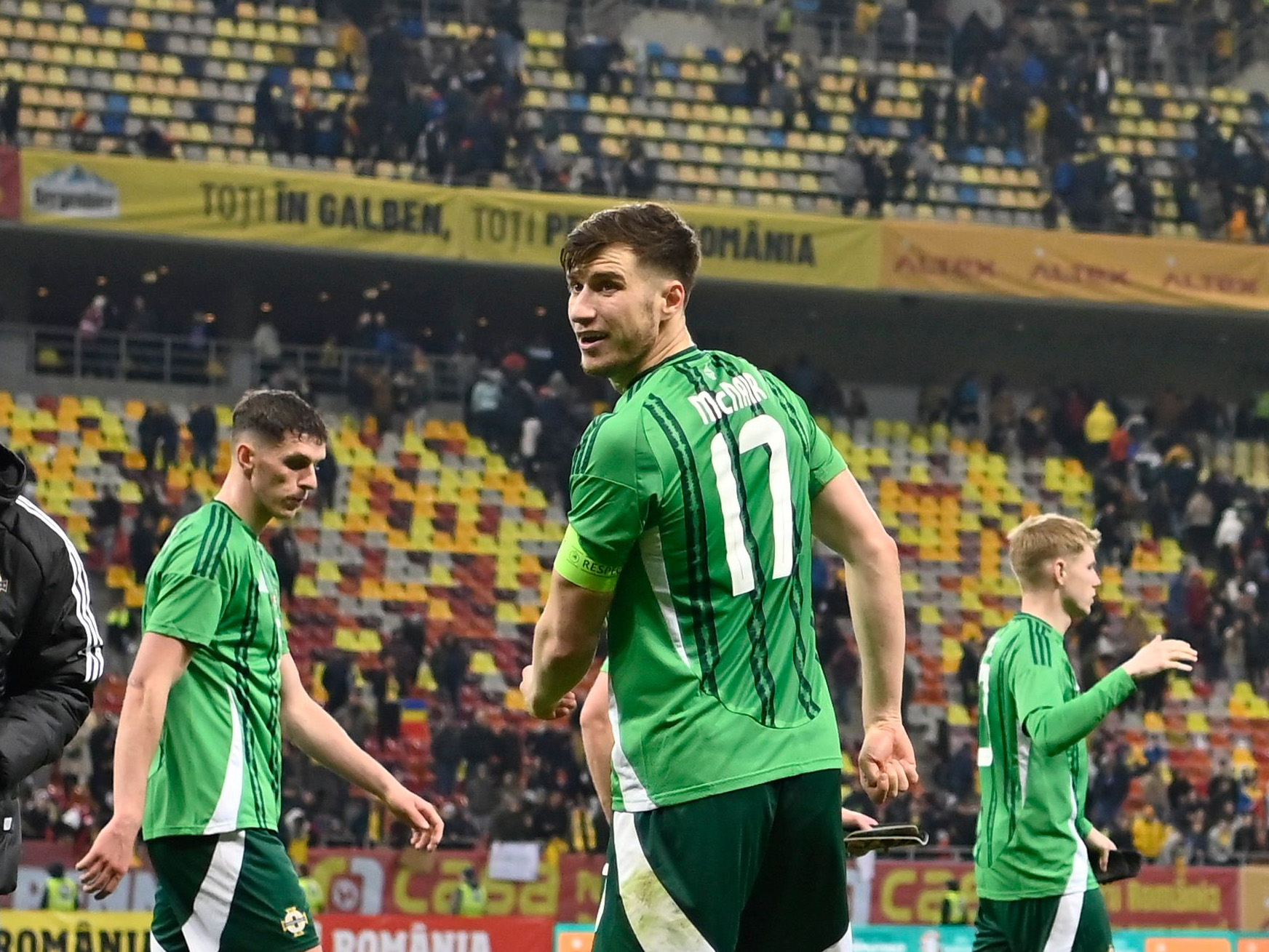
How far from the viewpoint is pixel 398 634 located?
76.9 ft

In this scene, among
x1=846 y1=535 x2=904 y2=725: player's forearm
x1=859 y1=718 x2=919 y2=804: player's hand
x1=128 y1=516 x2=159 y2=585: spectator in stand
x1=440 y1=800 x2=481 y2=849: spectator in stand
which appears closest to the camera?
x1=859 y1=718 x2=919 y2=804: player's hand

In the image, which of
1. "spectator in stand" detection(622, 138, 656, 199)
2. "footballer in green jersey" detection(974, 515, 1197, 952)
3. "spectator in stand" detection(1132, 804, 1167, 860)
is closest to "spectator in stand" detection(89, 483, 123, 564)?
"spectator in stand" detection(622, 138, 656, 199)

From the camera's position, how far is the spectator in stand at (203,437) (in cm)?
2481

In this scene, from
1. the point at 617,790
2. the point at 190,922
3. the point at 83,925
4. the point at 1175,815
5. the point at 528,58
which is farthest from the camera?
the point at 528,58

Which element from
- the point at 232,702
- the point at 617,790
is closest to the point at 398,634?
the point at 232,702

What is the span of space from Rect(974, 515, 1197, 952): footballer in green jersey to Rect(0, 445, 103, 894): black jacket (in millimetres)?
3854

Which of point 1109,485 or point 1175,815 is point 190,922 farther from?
point 1109,485

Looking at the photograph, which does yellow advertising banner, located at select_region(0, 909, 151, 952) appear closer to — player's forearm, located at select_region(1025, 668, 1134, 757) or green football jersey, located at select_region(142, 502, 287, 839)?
player's forearm, located at select_region(1025, 668, 1134, 757)

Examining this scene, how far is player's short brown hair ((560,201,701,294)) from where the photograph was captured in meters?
4.31

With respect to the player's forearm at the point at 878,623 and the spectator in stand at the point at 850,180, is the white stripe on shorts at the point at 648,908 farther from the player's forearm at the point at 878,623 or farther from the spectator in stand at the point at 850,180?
the spectator in stand at the point at 850,180

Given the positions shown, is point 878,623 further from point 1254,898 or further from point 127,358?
point 127,358

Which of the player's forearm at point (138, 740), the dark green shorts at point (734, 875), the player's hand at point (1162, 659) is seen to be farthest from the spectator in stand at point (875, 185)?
the dark green shorts at point (734, 875)

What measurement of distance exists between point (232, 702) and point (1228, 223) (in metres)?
27.4

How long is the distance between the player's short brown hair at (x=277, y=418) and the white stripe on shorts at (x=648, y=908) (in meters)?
2.31
